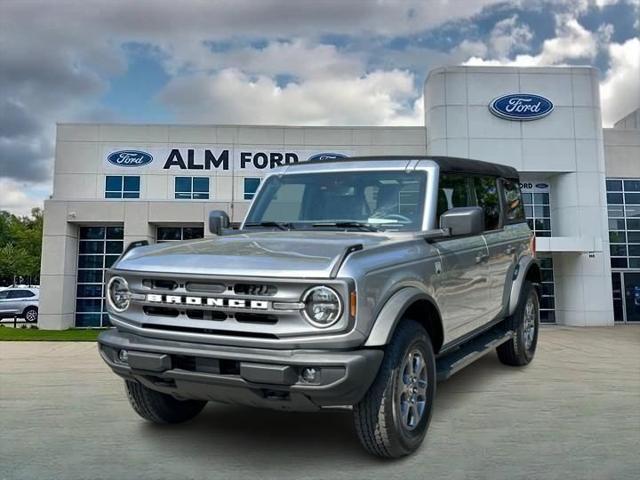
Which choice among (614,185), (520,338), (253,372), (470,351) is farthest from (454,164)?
(614,185)

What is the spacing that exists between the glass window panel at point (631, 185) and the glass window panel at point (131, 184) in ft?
58.6

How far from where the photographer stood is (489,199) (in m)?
5.43

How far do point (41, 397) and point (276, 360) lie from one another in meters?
3.95

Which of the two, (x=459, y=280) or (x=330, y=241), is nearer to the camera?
(x=330, y=241)

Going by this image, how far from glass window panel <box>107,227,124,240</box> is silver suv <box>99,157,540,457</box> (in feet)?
48.8

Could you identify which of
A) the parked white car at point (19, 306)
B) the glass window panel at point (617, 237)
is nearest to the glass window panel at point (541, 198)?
the glass window panel at point (617, 237)

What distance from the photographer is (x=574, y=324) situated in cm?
1639

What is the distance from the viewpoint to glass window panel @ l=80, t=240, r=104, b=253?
18047mm

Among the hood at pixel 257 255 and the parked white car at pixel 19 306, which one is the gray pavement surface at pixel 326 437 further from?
the parked white car at pixel 19 306

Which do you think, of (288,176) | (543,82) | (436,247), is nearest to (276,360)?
(436,247)

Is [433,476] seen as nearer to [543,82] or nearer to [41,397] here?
[41,397]

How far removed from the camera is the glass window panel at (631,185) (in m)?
18.0

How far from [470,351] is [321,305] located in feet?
7.80

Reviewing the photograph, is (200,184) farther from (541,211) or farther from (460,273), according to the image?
(460,273)
